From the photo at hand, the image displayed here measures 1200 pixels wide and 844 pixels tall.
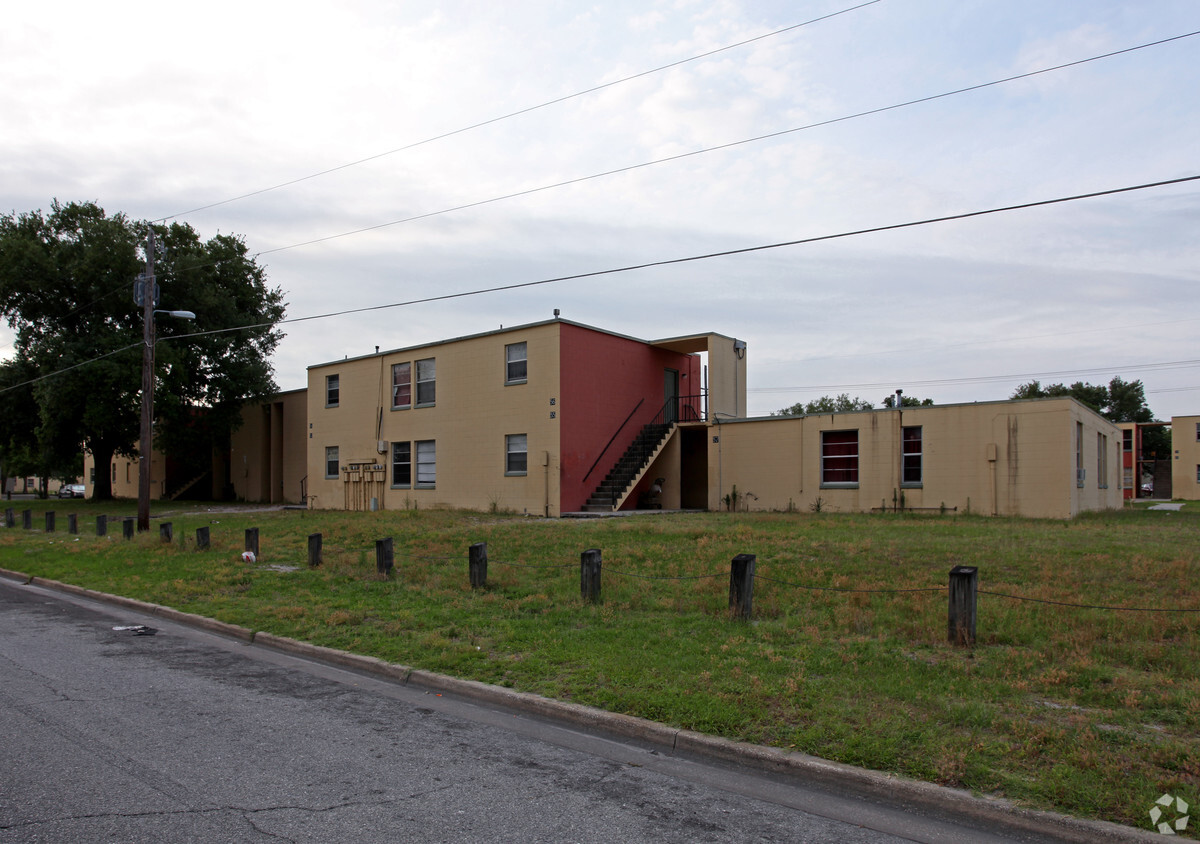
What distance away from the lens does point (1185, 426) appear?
169ft

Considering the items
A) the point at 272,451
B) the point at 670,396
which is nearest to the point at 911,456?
the point at 670,396

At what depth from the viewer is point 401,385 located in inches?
1222

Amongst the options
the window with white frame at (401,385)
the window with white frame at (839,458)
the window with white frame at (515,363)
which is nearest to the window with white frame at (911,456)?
the window with white frame at (839,458)

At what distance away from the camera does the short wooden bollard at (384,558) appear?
12773 millimetres

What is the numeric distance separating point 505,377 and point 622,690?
69.5 feet

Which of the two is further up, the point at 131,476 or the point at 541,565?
the point at 131,476

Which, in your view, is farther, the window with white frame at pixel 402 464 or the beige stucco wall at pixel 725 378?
the window with white frame at pixel 402 464

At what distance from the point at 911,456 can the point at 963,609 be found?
55.2 ft

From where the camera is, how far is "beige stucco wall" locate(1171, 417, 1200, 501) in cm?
5100

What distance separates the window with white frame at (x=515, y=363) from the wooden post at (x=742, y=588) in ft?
59.5

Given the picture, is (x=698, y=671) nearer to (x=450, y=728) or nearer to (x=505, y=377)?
(x=450, y=728)

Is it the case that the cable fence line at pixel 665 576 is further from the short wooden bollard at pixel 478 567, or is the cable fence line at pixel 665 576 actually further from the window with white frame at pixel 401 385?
the window with white frame at pixel 401 385

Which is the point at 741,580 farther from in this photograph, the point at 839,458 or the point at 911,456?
the point at 839,458

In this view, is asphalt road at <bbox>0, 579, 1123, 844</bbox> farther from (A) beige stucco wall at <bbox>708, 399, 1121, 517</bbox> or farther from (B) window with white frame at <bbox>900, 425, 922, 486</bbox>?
(B) window with white frame at <bbox>900, 425, 922, 486</bbox>
